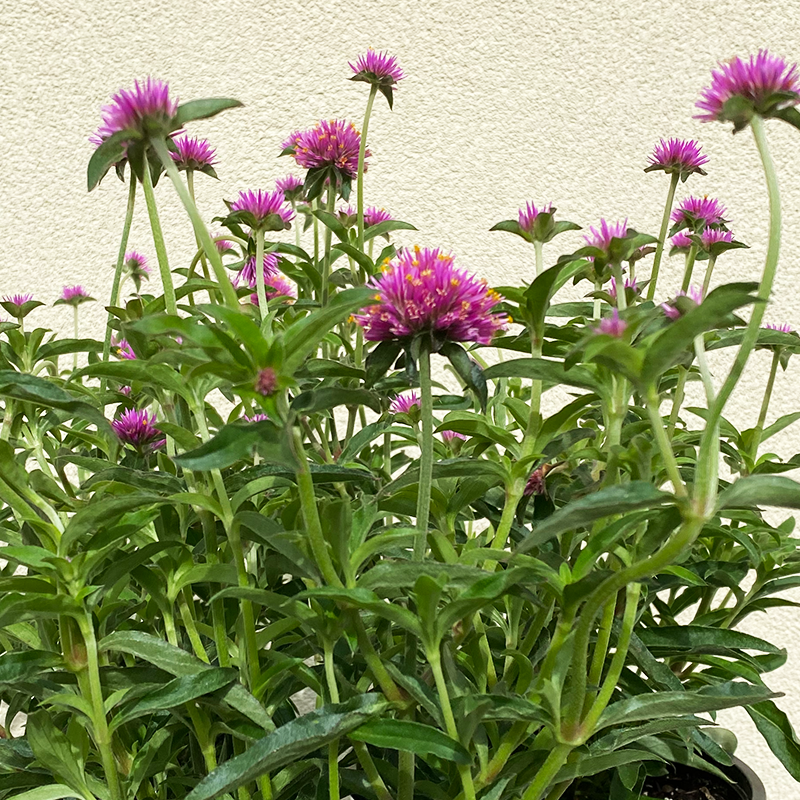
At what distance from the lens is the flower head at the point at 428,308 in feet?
1.21

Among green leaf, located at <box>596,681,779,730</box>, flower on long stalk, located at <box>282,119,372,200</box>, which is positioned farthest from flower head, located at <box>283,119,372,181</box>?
green leaf, located at <box>596,681,779,730</box>

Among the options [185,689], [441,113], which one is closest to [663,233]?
[185,689]

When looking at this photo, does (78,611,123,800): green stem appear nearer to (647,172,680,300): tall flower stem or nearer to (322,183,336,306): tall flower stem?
(322,183,336,306): tall flower stem

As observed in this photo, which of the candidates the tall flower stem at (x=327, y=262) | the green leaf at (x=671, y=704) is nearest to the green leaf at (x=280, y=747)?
the green leaf at (x=671, y=704)

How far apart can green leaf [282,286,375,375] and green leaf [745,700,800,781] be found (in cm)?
37

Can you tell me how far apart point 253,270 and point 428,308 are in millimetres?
396

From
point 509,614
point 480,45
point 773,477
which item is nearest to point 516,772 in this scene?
point 509,614

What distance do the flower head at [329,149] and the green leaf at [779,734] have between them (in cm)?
47

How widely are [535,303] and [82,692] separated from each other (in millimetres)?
311

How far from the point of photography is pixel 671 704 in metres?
0.40

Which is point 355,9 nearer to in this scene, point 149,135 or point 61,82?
point 61,82

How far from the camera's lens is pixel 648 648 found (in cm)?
53

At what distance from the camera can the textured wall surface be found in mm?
1355

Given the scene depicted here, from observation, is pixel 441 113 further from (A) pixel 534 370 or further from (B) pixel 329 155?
(A) pixel 534 370
